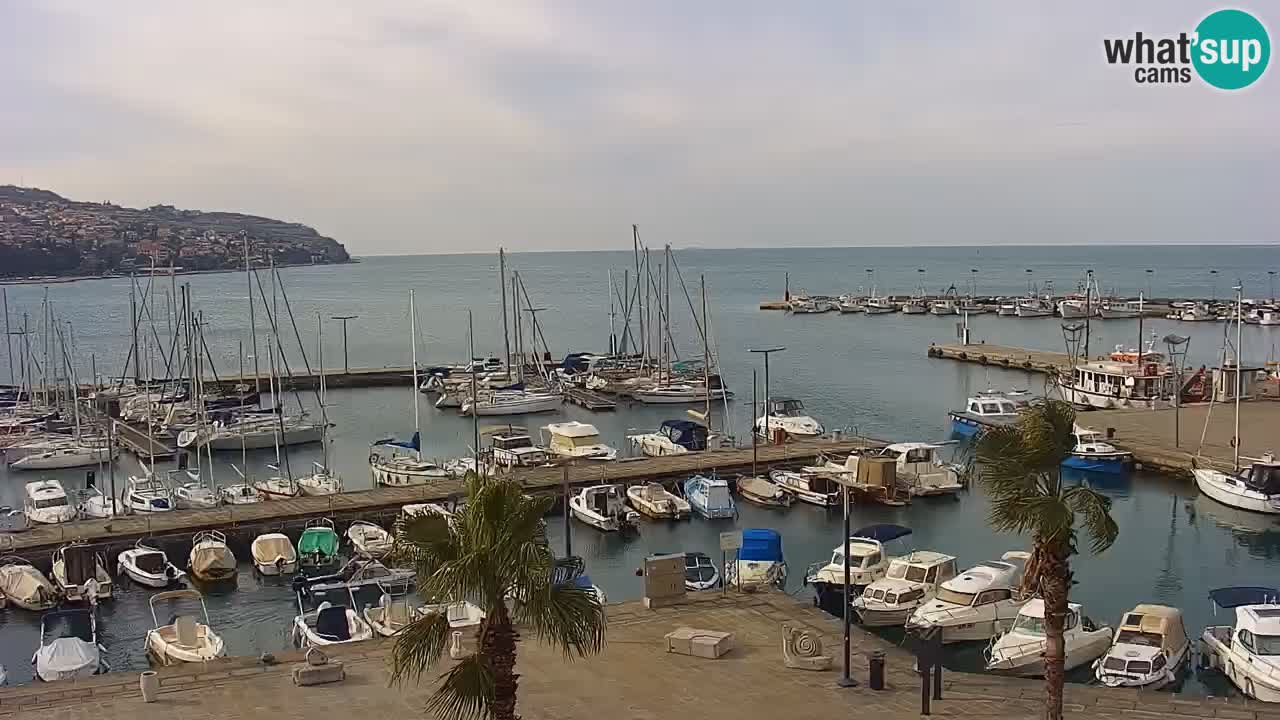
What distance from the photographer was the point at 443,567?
34.0 feet

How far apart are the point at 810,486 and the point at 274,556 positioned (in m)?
18.9

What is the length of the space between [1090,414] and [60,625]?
46.4m

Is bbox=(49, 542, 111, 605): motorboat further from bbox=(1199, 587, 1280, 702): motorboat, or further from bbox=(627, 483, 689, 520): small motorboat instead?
bbox=(1199, 587, 1280, 702): motorboat

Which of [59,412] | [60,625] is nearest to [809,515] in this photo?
[60,625]

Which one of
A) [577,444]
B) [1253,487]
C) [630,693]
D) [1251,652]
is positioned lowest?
[577,444]

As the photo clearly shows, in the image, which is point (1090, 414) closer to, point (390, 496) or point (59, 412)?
point (390, 496)

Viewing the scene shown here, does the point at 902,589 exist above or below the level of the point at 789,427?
below

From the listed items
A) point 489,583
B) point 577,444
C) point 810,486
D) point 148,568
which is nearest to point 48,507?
point 148,568

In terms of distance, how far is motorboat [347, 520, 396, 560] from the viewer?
33875mm

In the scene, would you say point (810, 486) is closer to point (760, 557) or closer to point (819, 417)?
point (760, 557)

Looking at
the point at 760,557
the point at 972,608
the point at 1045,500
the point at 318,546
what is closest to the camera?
the point at 1045,500

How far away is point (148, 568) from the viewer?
32.6m

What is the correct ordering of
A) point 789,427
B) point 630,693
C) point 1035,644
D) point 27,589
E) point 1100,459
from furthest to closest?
point 789,427
point 1100,459
point 27,589
point 1035,644
point 630,693

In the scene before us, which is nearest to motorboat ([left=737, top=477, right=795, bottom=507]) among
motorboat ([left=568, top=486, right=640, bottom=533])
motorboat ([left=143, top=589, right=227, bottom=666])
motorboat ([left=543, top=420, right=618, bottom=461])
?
motorboat ([left=568, top=486, right=640, bottom=533])
